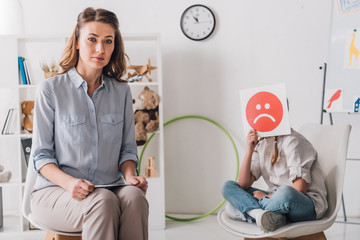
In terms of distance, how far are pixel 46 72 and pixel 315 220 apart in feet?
6.29

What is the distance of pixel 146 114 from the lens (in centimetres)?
Answer: 272

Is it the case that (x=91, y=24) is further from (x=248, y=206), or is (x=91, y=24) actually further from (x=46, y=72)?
(x=46, y=72)

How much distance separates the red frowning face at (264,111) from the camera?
184 cm

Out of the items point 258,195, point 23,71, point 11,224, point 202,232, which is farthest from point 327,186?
point 11,224

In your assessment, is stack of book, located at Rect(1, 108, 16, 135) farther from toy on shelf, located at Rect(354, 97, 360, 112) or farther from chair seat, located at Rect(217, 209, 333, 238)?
toy on shelf, located at Rect(354, 97, 360, 112)

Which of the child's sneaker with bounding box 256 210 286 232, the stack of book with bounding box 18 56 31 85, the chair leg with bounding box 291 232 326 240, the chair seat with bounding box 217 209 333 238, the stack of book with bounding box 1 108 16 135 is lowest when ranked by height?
the chair leg with bounding box 291 232 326 240

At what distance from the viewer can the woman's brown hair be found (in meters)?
1.54

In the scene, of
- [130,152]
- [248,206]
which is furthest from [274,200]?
[130,152]

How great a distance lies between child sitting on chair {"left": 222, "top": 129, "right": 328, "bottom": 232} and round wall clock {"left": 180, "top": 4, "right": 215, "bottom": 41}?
1.19 meters

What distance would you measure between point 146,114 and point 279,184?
1.14 metres

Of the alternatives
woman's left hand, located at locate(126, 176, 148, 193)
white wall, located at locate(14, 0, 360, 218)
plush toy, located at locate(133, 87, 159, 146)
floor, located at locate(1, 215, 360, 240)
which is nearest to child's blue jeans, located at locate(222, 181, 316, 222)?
woman's left hand, located at locate(126, 176, 148, 193)

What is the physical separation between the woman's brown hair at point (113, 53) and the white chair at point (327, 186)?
788 millimetres

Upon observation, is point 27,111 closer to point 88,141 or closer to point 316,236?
point 88,141

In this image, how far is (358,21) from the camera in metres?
2.56
